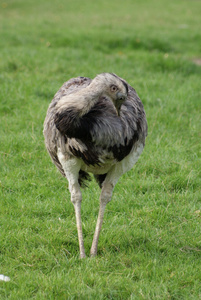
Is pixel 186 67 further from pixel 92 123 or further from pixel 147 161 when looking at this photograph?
pixel 92 123

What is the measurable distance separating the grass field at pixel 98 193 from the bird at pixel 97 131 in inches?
16.0

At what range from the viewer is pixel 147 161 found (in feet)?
20.5

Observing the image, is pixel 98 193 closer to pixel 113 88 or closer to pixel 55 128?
pixel 55 128

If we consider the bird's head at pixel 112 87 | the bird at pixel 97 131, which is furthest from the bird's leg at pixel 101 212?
the bird's head at pixel 112 87

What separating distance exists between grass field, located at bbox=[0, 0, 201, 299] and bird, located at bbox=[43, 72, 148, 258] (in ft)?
1.33

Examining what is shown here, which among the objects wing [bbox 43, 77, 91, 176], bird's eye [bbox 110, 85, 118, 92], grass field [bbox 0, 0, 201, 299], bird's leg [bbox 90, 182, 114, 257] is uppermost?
bird's eye [bbox 110, 85, 118, 92]

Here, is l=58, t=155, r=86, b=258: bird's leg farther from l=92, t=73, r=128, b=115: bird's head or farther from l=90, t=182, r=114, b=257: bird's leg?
l=92, t=73, r=128, b=115: bird's head

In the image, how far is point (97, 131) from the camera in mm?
3797

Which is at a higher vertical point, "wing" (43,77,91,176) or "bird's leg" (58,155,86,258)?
"wing" (43,77,91,176)

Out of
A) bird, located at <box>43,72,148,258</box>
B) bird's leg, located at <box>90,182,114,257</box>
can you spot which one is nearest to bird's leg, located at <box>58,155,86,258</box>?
bird, located at <box>43,72,148,258</box>

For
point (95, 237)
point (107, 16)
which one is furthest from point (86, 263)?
point (107, 16)

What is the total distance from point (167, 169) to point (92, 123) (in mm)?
2534

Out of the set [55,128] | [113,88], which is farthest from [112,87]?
[55,128]

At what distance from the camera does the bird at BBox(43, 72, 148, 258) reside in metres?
3.69
